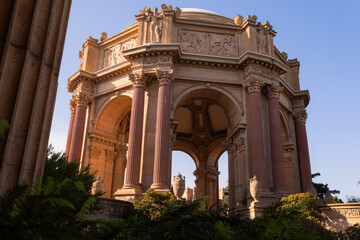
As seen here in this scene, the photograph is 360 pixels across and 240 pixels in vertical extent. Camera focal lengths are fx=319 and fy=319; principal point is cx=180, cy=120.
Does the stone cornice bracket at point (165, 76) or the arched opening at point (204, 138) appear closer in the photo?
the stone cornice bracket at point (165, 76)

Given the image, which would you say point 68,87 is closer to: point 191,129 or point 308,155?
point 191,129

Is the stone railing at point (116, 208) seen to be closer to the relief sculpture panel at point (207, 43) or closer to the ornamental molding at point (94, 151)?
the ornamental molding at point (94, 151)

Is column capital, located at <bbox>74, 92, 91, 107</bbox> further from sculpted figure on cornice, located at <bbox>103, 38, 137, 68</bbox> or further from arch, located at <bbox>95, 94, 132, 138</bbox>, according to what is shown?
sculpted figure on cornice, located at <bbox>103, 38, 137, 68</bbox>

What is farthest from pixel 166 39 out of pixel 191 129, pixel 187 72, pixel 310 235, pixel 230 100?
pixel 310 235

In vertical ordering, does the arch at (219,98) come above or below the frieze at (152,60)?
below

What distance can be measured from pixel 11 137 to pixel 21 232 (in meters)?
1.72

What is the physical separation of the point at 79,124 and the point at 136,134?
686cm

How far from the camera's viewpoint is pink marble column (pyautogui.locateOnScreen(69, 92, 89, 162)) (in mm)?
24359

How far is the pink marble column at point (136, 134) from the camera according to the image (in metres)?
19.4

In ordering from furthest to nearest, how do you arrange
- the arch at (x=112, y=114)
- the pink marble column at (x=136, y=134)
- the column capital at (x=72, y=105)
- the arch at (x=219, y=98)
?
the column capital at (x=72, y=105), the arch at (x=112, y=114), the arch at (x=219, y=98), the pink marble column at (x=136, y=134)

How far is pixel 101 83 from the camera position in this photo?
A: 1015 inches

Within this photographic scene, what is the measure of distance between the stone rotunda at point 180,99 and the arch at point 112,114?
0.27ft

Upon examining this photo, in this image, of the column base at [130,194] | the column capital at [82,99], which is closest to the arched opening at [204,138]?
the column capital at [82,99]

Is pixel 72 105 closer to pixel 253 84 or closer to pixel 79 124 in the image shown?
pixel 79 124
